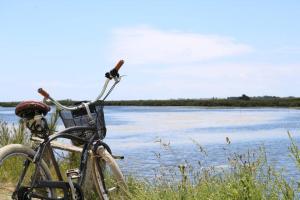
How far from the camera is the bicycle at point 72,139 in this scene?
5160 millimetres

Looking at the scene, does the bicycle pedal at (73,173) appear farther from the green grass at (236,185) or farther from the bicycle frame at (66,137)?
the green grass at (236,185)

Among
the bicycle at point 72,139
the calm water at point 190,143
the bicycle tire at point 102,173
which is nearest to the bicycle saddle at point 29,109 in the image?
the bicycle at point 72,139

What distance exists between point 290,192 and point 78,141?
1.85 metres

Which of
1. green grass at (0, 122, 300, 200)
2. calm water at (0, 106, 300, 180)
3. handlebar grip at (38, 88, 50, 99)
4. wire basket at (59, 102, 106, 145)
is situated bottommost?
calm water at (0, 106, 300, 180)

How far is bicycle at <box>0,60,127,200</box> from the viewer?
203 inches

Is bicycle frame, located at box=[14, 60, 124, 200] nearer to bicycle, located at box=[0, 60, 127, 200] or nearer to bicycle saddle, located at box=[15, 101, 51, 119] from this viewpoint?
bicycle, located at box=[0, 60, 127, 200]

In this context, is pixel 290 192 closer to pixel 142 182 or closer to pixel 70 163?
pixel 142 182

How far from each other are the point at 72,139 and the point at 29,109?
51 cm

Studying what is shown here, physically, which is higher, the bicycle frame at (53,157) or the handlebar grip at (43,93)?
the handlebar grip at (43,93)

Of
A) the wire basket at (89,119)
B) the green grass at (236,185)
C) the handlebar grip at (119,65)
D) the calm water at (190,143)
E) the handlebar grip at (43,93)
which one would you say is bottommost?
the calm water at (190,143)

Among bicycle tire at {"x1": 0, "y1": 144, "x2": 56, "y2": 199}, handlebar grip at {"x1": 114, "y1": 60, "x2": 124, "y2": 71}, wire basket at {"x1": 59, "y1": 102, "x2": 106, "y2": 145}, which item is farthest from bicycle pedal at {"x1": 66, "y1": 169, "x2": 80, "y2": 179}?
handlebar grip at {"x1": 114, "y1": 60, "x2": 124, "y2": 71}

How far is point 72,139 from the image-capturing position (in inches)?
217

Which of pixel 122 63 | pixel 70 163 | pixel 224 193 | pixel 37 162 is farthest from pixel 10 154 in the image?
pixel 70 163

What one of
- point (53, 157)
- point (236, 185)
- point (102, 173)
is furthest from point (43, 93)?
point (236, 185)
